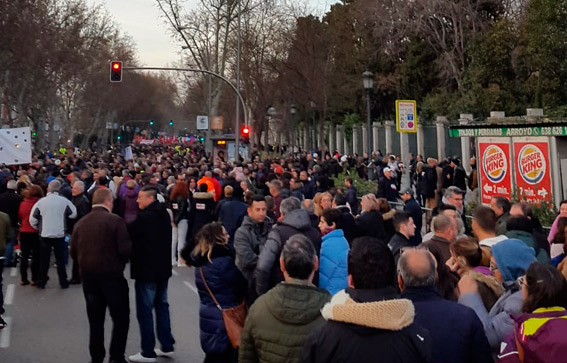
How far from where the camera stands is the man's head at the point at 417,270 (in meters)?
3.67

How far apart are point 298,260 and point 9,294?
858 cm

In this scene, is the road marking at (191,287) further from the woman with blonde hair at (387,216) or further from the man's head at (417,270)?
the man's head at (417,270)

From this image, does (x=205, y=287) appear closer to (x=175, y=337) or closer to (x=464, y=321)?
(x=464, y=321)

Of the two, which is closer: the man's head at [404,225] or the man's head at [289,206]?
the man's head at [289,206]

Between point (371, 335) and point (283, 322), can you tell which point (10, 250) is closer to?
point (283, 322)

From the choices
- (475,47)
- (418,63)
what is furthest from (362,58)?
(475,47)

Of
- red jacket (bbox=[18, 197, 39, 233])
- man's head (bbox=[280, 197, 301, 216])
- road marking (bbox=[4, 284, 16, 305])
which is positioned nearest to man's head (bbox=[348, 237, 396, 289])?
man's head (bbox=[280, 197, 301, 216])

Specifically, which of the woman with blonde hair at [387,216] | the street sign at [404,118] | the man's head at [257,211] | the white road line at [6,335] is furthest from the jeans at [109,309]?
the street sign at [404,118]

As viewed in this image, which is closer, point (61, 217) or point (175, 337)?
point (175, 337)

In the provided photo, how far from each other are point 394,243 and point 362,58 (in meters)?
40.7

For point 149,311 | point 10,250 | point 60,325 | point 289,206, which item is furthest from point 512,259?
point 10,250

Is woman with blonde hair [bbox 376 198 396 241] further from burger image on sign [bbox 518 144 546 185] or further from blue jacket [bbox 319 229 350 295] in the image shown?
burger image on sign [bbox 518 144 546 185]

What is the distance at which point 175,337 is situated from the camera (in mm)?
8398

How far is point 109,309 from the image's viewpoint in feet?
23.0
